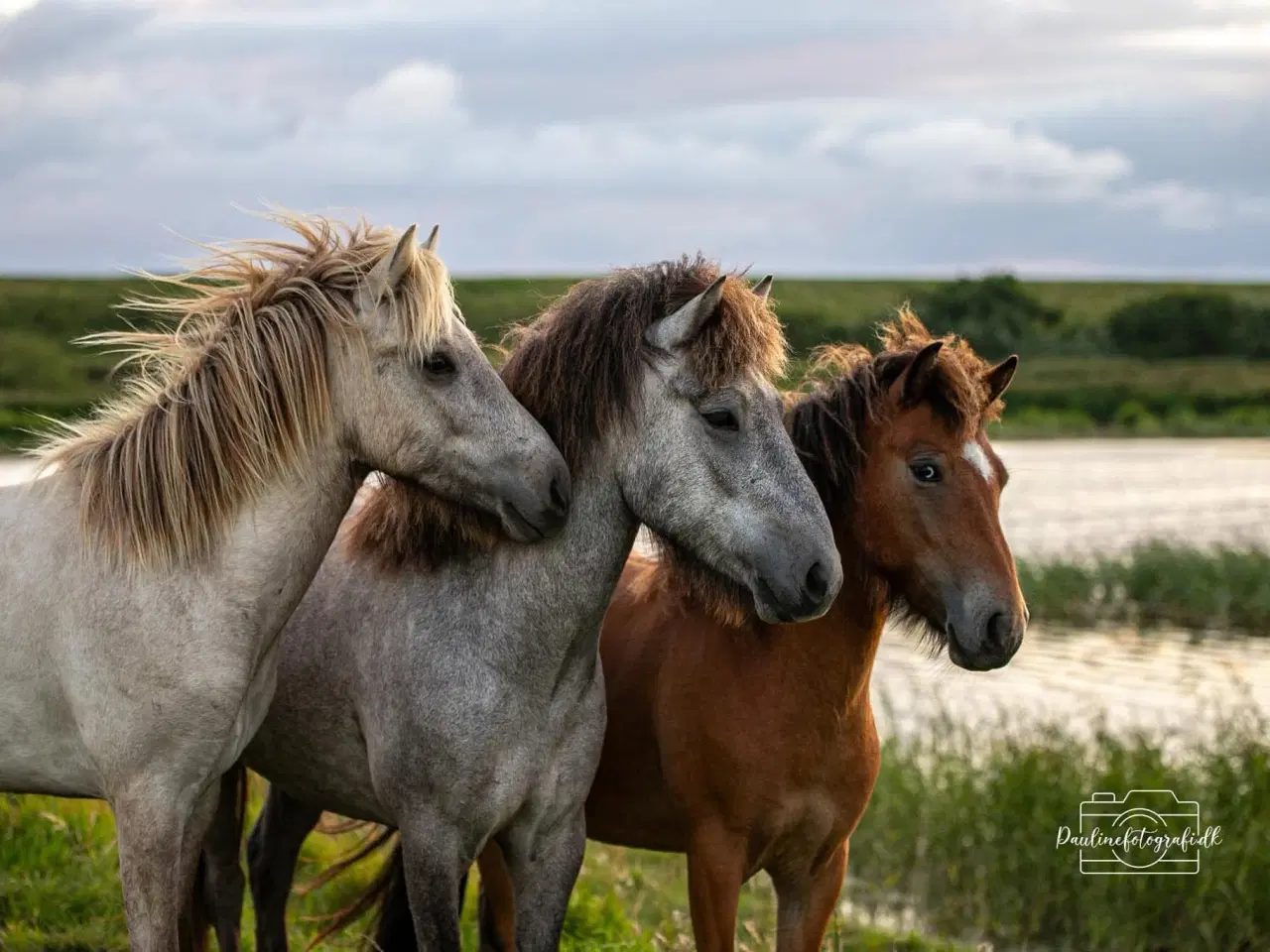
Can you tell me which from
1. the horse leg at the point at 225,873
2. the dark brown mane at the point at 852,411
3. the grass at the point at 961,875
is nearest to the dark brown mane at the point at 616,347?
the dark brown mane at the point at 852,411

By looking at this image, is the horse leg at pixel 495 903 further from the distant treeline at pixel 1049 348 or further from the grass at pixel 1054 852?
the distant treeline at pixel 1049 348

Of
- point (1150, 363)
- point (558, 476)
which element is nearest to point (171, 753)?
point (558, 476)

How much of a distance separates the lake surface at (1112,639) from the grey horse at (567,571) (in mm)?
1270

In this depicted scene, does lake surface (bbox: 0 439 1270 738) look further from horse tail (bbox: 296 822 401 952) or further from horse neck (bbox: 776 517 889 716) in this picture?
horse tail (bbox: 296 822 401 952)

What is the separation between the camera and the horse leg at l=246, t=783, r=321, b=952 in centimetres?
520

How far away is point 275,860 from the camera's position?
5.21m

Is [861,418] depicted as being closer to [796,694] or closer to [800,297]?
[796,694]

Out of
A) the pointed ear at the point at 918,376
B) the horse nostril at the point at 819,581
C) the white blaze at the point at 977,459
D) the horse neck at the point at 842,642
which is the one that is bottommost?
the horse neck at the point at 842,642

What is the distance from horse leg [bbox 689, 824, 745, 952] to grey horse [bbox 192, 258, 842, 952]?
432 millimetres

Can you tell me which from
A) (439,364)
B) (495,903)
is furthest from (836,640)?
(495,903)

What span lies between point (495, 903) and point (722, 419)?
7.20 feet

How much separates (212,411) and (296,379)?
26 cm

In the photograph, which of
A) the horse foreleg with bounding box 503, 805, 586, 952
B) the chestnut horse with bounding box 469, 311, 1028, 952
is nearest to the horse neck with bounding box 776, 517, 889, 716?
the chestnut horse with bounding box 469, 311, 1028, 952

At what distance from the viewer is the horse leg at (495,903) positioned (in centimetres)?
488
